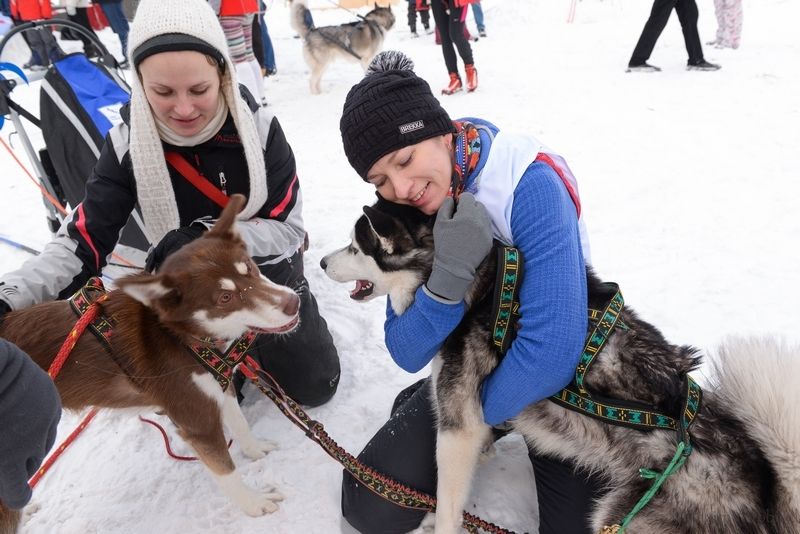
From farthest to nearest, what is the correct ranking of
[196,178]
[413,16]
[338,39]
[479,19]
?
[413,16] < [479,19] < [338,39] < [196,178]

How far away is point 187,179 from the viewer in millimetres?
1984

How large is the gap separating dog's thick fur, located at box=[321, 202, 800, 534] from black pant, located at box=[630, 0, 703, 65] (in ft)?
19.2

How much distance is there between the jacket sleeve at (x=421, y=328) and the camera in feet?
4.77

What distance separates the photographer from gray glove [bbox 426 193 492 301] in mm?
1353

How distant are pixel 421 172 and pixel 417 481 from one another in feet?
3.84

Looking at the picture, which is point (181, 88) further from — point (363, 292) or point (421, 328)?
point (421, 328)

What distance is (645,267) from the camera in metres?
2.93

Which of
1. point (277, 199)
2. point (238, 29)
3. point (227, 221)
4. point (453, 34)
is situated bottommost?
point (277, 199)

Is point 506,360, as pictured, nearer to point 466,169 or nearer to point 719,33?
point 466,169

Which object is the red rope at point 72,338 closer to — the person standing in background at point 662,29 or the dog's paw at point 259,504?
the dog's paw at point 259,504

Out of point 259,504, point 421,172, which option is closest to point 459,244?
point 421,172

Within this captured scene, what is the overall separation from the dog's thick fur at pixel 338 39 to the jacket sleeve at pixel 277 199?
5932mm

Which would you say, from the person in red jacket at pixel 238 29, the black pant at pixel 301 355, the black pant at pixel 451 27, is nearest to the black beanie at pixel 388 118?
the black pant at pixel 301 355

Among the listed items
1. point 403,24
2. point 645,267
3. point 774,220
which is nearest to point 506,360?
point 645,267
